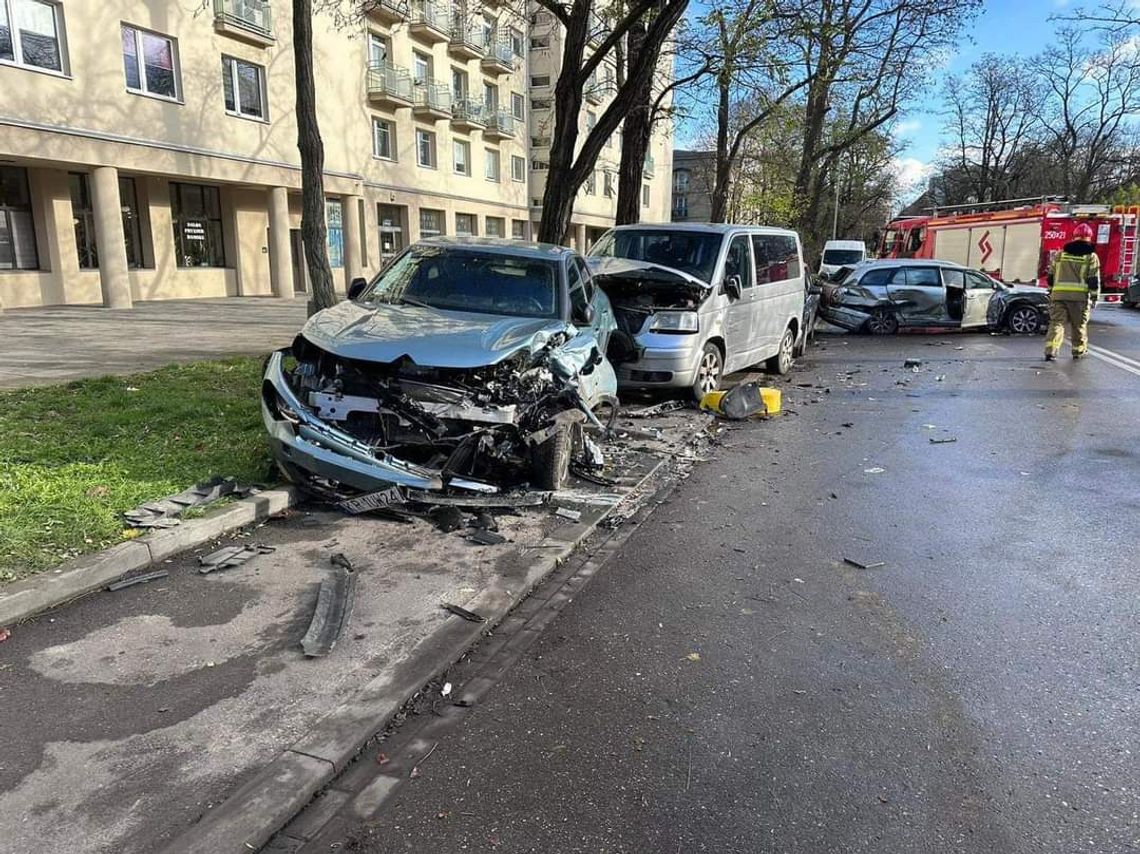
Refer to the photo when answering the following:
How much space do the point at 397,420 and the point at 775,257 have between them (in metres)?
7.93

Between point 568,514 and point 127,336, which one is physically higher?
point 127,336

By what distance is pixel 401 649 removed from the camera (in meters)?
3.67

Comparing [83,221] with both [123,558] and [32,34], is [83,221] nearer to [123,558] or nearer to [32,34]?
[32,34]

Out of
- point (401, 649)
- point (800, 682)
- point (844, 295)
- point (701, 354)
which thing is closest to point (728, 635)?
point (800, 682)

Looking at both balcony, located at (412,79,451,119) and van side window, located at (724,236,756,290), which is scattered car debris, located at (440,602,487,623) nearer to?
van side window, located at (724,236,756,290)

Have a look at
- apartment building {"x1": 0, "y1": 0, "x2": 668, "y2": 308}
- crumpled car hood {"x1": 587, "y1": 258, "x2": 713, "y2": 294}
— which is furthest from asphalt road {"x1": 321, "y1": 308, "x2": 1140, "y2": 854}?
apartment building {"x1": 0, "y1": 0, "x2": 668, "y2": 308}

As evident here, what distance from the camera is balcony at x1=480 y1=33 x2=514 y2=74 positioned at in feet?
121

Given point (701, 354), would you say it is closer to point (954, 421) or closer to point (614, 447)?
point (614, 447)

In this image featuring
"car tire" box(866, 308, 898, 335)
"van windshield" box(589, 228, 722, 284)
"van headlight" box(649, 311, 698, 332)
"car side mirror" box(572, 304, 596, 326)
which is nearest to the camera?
"car side mirror" box(572, 304, 596, 326)

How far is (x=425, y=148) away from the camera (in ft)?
112

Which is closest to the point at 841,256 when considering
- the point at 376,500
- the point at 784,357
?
the point at 784,357

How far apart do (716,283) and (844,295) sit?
34.0 feet

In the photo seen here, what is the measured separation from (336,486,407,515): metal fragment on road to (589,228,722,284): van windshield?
565cm

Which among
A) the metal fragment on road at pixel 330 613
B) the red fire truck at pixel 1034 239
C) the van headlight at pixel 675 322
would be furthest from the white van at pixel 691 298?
the red fire truck at pixel 1034 239
